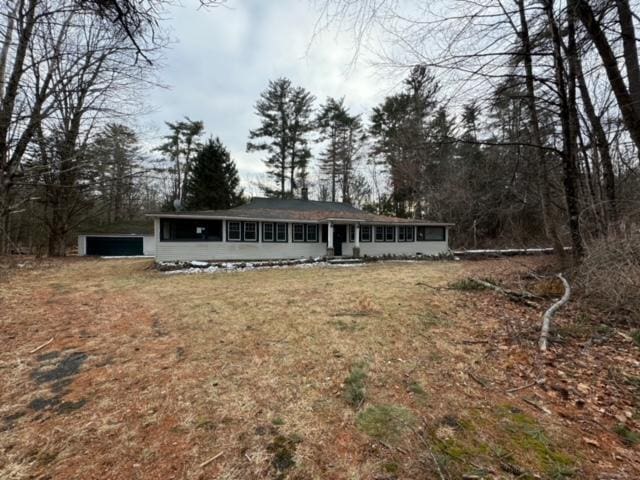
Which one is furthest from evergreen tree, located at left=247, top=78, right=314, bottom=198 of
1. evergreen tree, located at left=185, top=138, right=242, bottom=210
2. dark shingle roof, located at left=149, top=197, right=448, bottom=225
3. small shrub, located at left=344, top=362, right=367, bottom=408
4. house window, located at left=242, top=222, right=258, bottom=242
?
small shrub, located at left=344, top=362, right=367, bottom=408

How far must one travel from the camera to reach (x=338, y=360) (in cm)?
328

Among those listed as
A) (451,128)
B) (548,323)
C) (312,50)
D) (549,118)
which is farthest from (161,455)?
(549,118)

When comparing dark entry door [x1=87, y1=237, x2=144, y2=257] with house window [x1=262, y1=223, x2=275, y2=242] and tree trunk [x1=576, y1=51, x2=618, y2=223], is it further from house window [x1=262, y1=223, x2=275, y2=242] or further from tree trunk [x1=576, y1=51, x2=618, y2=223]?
tree trunk [x1=576, y1=51, x2=618, y2=223]

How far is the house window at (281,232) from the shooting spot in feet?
49.7

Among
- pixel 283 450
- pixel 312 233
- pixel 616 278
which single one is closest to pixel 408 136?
pixel 616 278

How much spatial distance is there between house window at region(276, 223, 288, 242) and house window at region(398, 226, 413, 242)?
23.9ft

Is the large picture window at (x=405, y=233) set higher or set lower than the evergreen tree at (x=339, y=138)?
lower

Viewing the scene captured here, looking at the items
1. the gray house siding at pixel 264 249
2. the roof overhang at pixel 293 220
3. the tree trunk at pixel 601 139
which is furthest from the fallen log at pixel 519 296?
the gray house siding at pixel 264 249

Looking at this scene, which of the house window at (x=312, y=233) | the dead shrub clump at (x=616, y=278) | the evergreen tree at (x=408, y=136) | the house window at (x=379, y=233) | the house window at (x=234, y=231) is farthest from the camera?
the house window at (x=379, y=233)

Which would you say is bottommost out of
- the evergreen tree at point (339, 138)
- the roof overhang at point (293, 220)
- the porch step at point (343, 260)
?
the porch step at point (343, 260)

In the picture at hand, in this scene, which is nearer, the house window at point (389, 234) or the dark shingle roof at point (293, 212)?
the dark shingle roof at point (293, 212)

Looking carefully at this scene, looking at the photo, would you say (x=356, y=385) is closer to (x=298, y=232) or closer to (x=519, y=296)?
(x=519, y=296)

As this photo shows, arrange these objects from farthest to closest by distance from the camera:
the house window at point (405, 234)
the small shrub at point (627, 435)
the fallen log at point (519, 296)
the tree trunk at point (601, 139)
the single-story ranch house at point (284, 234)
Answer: the house window at point (405, 234), the single-story ranch house at point (284, 234), the tree trunk at point (601, 139), the fallen log at point (519, 296), the small shrub at point (627, 435)

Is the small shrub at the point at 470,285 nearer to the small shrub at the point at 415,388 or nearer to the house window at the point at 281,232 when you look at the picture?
the small shrub at the point at 415,388
